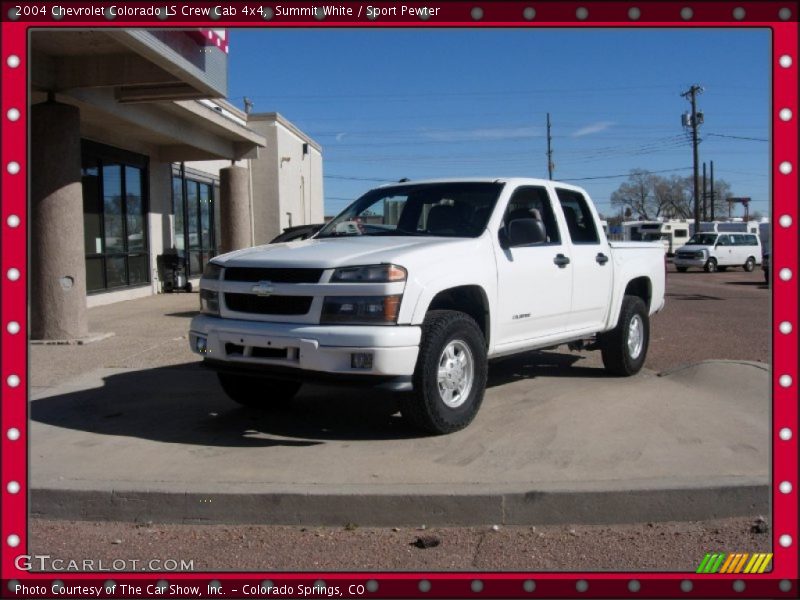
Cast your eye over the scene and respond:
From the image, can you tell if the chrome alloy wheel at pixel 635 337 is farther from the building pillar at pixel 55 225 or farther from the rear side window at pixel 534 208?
the building pillar at pixel 55 225

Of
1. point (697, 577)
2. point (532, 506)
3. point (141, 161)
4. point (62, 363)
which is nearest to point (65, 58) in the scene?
point (62, 363)

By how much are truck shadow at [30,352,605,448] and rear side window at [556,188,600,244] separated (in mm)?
1505

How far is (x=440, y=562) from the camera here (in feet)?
12.8

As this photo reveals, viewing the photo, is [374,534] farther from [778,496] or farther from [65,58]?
[65,58]

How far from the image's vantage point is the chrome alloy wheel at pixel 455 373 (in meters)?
5.48

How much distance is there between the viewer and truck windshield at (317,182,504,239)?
6379mm

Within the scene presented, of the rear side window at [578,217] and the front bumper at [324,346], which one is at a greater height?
the rear side window at [578,217]

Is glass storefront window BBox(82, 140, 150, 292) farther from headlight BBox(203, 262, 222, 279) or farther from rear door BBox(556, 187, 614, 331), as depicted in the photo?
rear door BBox(556, 187, 614, 331)

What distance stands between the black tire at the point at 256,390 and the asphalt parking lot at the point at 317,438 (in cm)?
16

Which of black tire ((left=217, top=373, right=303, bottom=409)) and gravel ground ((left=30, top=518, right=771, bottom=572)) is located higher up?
black tire ((left=217, top=373, right=303, bottom=409))

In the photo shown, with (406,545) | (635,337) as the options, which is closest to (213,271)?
(406,545)

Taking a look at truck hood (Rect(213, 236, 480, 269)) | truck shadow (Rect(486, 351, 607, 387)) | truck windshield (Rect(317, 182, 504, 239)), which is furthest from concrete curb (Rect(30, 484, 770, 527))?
truck shadow (Rect(486, 351, 607, 387))

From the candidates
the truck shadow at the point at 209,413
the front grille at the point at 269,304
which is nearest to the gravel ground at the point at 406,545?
the truck shadow at the point at 209,413

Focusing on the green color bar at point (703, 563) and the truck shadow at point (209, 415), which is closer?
the green color bar at point (703, 563)
